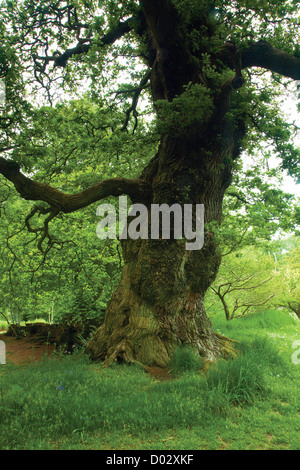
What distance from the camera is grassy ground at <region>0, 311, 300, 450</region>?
3268 millimetres

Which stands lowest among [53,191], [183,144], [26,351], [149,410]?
[26,351]

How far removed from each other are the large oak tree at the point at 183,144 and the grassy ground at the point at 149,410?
137cm

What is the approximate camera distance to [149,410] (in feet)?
12.2

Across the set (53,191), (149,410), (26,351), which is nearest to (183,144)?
(53,191)

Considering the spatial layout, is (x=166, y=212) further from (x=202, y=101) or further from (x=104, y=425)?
(x=104, y=425)

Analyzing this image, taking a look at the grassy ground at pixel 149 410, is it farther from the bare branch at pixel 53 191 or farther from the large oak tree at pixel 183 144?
the bare branch at pixel 53 191

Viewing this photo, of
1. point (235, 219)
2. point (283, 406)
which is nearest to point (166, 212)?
point (235, 219)

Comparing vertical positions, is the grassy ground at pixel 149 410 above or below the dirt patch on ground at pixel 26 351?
above

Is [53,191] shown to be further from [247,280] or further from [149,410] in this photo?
[247,280]

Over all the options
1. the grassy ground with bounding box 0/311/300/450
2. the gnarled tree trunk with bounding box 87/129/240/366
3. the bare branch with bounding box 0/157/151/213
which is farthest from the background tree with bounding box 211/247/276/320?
the grassy ground with bounding box 0/311/300/450

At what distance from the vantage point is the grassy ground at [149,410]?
327 centimetres

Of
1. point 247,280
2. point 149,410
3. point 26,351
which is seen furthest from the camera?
point 247,280

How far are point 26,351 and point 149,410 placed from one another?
6000 millimetres

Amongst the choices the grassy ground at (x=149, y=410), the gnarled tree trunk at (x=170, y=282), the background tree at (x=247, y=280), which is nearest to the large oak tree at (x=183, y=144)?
the gnarled tree trunk at (x=170, y=282)
